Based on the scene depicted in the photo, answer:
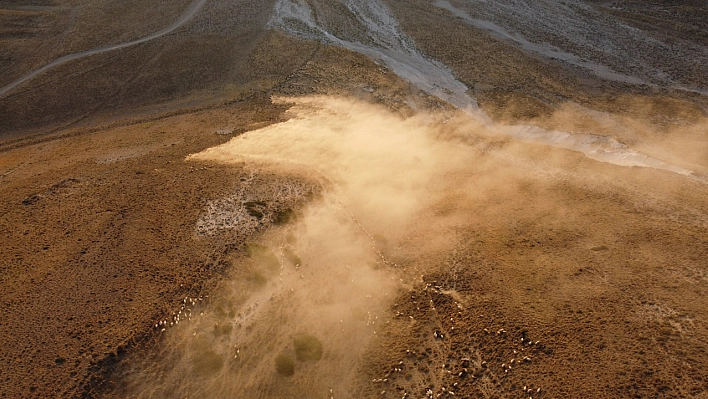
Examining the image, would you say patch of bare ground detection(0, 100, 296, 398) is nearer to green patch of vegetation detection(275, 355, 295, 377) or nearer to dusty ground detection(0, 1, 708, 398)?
dusty ground detection(0, 1, 708, 398)

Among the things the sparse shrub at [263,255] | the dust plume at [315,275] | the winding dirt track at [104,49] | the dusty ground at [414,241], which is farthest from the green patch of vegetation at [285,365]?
the winding dirt track at [104,49]

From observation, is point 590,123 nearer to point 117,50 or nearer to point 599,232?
point 599,232

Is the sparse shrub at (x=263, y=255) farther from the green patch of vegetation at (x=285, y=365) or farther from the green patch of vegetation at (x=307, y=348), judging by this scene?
the green patch of vegetation at (x=285, y=365)

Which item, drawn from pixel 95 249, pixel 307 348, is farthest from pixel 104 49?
pixel 307 348

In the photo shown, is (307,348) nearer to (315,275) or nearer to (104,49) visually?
(315,275)

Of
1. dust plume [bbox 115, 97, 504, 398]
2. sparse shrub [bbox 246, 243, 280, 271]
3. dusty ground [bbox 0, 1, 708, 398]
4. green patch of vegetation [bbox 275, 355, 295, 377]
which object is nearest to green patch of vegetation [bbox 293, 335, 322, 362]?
dust plume [bbox 115, 97, 504, 398]

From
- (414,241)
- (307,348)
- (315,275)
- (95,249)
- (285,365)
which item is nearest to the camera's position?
(285,365)
